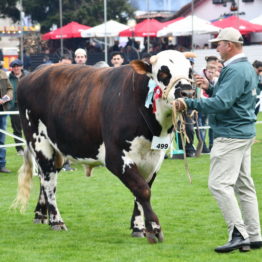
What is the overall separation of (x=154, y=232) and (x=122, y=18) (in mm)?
43881

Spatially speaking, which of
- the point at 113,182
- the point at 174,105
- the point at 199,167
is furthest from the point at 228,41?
the point at 199,167

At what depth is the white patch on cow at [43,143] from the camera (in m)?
9.33

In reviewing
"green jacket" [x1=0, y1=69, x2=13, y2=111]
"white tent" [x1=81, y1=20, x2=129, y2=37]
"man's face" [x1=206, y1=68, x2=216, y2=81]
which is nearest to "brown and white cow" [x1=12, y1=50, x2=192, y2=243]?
"green jacket" [x1=0, y1=69, x2=13, y2=111]

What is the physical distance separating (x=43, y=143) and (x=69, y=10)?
136 feet

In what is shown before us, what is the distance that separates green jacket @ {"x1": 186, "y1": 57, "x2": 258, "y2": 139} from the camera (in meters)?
7.12

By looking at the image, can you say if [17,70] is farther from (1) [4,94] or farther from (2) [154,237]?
(2) [154,237]

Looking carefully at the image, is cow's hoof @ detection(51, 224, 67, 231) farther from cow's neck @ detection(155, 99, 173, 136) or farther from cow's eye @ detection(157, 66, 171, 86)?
cow's eye @ detection(157, 66, 171, 86)

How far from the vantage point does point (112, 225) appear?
919 cm

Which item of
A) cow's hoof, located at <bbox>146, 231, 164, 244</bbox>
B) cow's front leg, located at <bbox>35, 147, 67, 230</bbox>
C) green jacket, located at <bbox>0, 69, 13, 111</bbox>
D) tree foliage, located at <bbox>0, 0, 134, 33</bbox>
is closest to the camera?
cow's hoof, located at <bbox>146, 231, 164, 244</bbox>

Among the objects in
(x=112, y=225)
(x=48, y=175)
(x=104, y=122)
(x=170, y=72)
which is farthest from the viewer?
(x=48, y=175)

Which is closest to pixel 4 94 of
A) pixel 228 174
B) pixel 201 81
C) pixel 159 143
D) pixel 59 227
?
pixel 59 227

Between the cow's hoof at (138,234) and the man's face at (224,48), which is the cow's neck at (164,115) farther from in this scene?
the cow's hoof at (138,234)

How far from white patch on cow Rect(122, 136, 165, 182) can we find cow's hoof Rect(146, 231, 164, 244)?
67cm

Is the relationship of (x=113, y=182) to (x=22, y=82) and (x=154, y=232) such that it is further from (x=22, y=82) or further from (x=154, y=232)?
(x=154, y=232)
